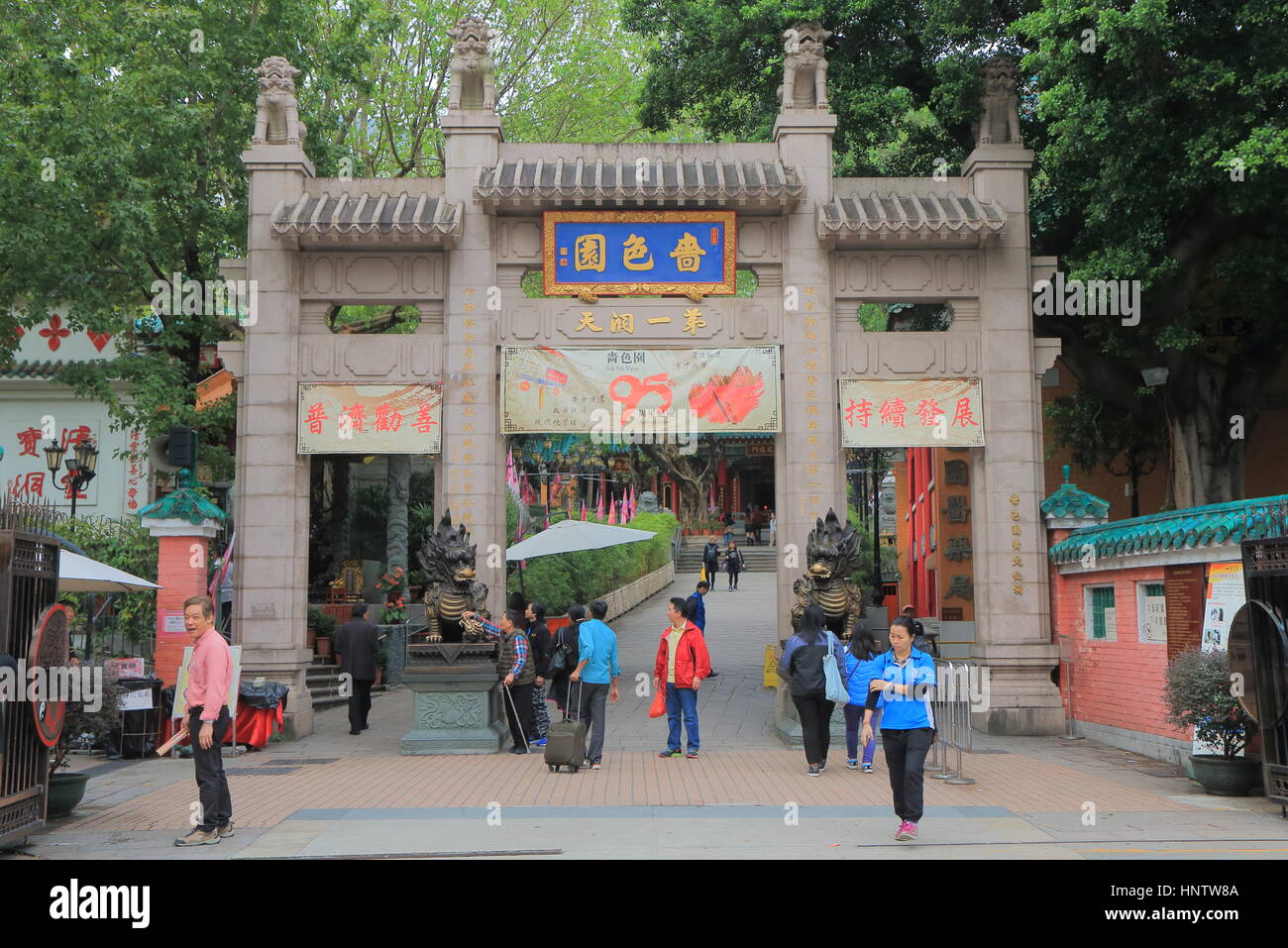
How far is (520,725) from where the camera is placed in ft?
45.2


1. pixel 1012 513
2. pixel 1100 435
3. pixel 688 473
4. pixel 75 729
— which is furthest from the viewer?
pixel 688 473

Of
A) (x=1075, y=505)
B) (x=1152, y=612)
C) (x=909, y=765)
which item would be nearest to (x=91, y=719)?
(x=909, y=765)

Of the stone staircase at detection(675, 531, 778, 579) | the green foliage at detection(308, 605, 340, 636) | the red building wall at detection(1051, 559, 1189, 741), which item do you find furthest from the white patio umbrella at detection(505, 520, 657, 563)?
the stone staircase at detection(675, 531, 778, 579)

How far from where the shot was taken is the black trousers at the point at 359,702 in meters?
15.5

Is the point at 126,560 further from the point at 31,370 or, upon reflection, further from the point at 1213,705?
the point at 1213,705

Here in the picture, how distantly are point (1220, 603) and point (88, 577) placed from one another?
11863 millimetres

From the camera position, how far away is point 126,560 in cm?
1780

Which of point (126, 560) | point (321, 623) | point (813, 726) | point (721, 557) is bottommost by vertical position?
point (813, 726)

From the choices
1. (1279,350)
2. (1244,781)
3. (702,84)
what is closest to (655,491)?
(702,84)

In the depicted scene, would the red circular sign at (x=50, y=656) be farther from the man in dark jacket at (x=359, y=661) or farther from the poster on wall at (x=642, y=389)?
the poster on wall at (x=642, y=389)

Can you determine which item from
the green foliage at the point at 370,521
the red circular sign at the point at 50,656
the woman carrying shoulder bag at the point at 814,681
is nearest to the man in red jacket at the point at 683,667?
the woman carrying shoulder bag at the point at 814,681

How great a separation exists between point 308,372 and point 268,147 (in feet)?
10.7

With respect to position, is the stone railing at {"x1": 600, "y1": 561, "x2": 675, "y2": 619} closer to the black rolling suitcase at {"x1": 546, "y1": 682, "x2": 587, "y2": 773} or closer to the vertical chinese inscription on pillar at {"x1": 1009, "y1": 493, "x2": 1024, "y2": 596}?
the vertical chinese inscription on pillar at {"x1": 1009, "y1": 493, "x2": 1024, "y2": 596}

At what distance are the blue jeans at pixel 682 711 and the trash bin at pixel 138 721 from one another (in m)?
6.24
